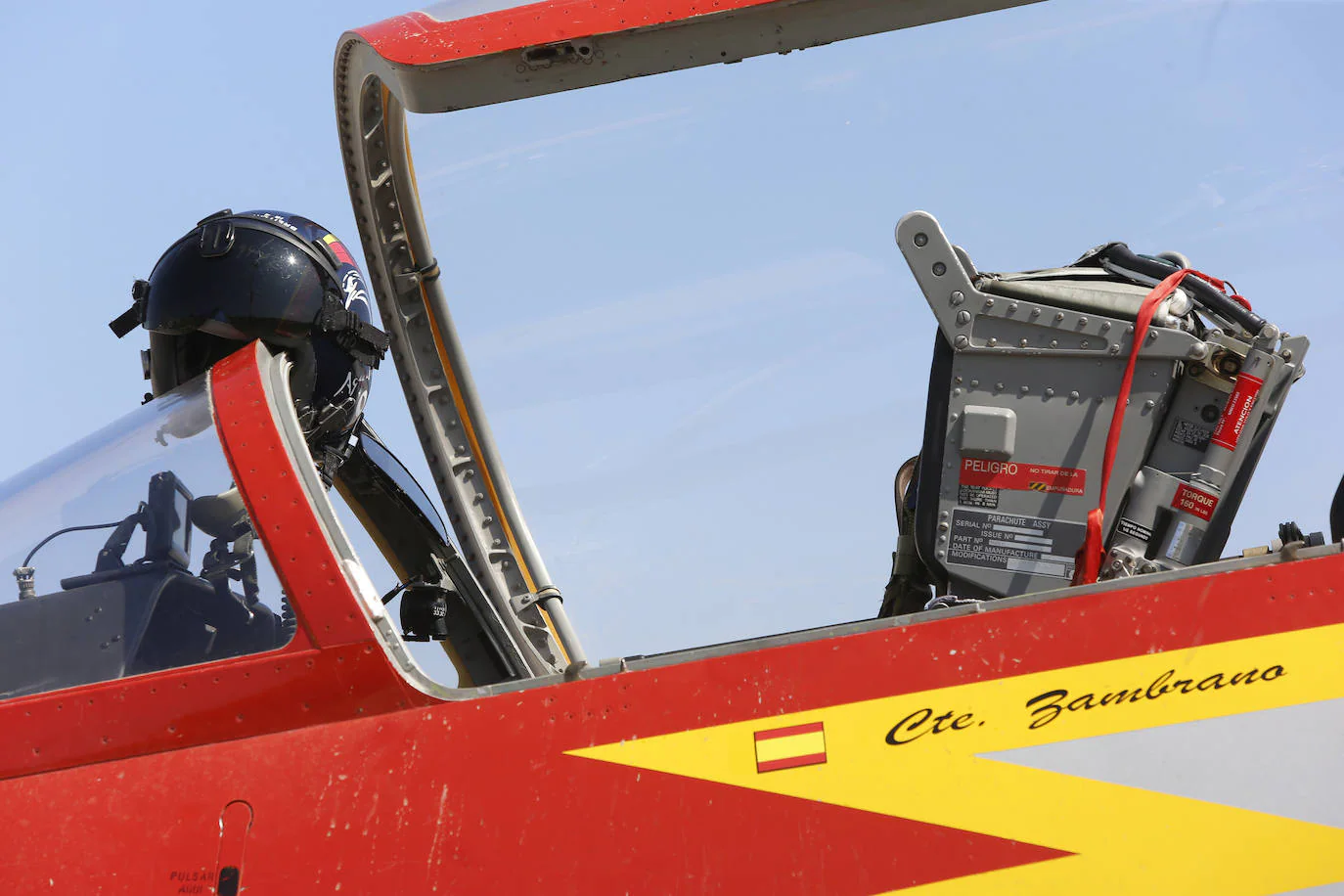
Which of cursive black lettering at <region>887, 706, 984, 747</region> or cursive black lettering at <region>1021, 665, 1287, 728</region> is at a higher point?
cursive black lettering at <region>1021, 665, 1287, 728</region>

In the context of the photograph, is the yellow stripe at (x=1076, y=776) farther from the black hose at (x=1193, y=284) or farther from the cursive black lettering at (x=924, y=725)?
the black hose at (x=1193, y=284)

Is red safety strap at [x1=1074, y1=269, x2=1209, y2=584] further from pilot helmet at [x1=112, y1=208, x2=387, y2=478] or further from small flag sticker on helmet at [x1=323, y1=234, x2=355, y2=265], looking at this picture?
small flag sticker on helmet at [x1=323, y1=234, x2=355, y2=265]

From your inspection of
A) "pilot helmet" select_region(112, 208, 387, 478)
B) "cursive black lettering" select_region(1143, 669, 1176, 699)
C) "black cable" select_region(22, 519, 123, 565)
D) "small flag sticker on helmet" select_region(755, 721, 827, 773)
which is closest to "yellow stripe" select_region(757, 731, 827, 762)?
"small flag sticker on helmet" select_region(755, 721, 827, 773)

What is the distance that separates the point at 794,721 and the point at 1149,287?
4.44 feet

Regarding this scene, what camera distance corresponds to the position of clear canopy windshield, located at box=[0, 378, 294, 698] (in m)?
2.27

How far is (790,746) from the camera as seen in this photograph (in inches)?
76.2

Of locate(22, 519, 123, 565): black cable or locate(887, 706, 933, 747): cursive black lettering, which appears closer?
locate(887, 706, 933, 747): cursive black lettering

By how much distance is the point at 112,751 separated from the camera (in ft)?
7.15

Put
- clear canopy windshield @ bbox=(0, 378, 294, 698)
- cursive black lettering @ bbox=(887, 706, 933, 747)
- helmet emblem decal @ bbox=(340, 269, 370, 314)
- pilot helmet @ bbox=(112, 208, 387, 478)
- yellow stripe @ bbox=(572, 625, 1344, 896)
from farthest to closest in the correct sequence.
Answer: helmet emblem decal @ bbox=(340, 269, 370, 314)
pilot helmet @ bbox=(112, 208, 387, 478)
clear canopy windshield @ bbox=(0, 378, 294, 698)
cursive black lettering @ bbox=(887, 706, 933, 747)
yellow stripe @ bbox=(572, 625, 1344, 896)

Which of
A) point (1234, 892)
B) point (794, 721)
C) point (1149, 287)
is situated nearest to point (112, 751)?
point (794, 721)

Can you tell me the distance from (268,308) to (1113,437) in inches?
86.5

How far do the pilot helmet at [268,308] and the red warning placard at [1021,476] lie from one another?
5.71 feet

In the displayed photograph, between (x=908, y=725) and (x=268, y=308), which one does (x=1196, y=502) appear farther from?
(x=268, y=308)

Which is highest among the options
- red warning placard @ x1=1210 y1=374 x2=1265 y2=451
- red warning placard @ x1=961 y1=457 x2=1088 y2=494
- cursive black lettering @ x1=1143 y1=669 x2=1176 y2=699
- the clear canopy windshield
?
red warning placard @ x1=1210 y1=374 x2=1265 y2=451
